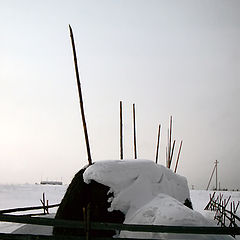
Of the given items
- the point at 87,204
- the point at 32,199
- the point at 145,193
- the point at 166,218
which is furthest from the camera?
the point at 32,199

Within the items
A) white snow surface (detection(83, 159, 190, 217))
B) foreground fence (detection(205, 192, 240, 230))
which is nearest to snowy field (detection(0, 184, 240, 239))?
foreground fence (detection(205, 192, 240, 230))

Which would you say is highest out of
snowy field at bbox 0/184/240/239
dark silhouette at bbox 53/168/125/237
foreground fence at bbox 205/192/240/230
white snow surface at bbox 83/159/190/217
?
white snow surface at bbox 83/159/190/217

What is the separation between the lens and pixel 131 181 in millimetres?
7371

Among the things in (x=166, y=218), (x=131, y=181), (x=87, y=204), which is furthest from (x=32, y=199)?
(x=166, y=218)

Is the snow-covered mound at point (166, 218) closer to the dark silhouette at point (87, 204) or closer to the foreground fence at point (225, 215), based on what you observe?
the dark silhouette at point (87, 204)

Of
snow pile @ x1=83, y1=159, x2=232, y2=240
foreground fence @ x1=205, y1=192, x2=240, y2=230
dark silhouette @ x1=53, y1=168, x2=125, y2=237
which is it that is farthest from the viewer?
foreground fence @ x1=205, y1=192, x2=240, y2=230

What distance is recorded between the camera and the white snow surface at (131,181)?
6898mm

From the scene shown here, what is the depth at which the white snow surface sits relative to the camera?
272 inches

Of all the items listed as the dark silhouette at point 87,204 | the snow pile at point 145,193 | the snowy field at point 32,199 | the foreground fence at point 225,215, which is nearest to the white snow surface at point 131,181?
the snow pile at point 145,193

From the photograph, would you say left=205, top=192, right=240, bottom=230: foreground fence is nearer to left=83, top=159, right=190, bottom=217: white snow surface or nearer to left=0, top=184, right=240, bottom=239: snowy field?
left=0, top=184, right=240, bottom=239: snowy field

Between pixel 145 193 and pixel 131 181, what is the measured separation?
0.49m

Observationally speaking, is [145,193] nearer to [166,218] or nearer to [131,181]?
[131,181]

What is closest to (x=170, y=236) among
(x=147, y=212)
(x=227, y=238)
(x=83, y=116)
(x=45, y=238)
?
(x=147, y=212)

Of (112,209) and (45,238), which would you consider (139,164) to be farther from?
(45,238)
